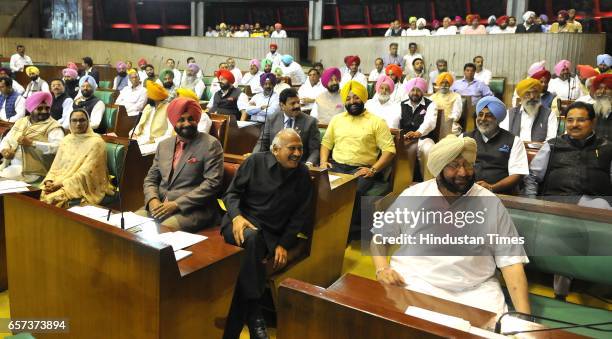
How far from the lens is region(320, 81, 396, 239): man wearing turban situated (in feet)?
12.8

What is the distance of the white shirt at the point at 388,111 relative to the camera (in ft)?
16.4

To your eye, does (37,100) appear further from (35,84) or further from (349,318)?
(35,84)

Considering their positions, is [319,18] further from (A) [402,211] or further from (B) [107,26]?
(A) [402,211]

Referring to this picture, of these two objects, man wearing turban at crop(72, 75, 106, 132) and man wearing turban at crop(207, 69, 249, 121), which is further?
man wearing turban at crop(207, 69, 249, 121)

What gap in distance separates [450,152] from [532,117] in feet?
8.91

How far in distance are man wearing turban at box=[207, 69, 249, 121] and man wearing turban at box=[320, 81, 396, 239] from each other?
8.53 feet

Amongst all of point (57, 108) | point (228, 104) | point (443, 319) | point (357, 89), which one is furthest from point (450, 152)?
point (57, 108)

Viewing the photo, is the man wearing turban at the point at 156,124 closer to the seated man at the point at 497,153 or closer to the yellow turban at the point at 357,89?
the yellow turban at the point at 357,89

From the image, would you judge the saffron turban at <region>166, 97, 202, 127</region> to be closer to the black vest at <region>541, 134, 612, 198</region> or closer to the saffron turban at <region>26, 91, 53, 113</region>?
the saffron turban at <region>26, 91, 53, 113</region>

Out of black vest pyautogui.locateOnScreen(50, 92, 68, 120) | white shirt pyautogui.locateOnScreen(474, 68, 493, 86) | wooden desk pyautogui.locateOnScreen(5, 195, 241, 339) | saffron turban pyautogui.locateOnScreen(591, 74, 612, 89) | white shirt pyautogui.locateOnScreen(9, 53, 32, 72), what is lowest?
wooden desk pyautogui.locateOnScreen(5, 195, 241, 339)

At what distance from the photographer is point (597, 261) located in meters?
2.10

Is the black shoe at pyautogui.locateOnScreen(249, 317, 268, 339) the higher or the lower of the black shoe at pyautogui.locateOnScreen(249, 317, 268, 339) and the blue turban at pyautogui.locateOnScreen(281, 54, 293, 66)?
the lower

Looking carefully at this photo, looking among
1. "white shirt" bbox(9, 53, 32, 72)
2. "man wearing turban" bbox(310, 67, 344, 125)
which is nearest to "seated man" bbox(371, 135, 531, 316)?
"man wearing turban" bbox(310, 67, 344, 125)

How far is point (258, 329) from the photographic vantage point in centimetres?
244
